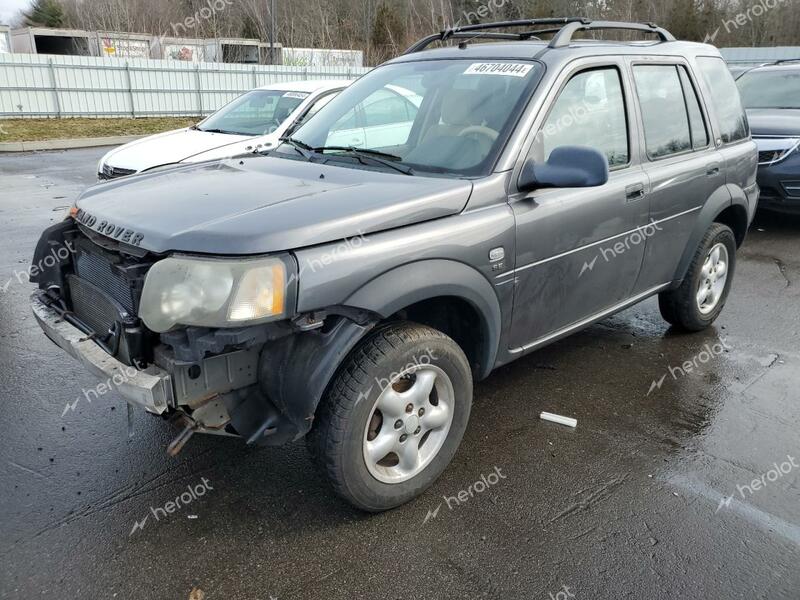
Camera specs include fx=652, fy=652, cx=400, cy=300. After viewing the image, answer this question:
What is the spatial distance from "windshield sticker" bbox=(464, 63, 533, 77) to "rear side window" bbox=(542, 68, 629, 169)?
9.3 inches

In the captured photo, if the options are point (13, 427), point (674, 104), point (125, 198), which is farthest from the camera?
point (674, 104)

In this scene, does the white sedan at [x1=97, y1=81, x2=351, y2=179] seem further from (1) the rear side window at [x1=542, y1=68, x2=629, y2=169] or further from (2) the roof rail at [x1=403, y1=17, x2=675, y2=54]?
(1) the rear side window at [x1=542, y1=68, x2=629, y2=169]

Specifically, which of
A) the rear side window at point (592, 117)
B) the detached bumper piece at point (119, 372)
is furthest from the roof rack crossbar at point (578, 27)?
the detached bumper piece at point (119, 372)

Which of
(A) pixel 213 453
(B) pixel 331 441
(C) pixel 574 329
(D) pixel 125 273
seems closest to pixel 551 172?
(C) pixel 574 329

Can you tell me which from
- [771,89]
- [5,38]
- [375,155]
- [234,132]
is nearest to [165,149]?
[234,132]

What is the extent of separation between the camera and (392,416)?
2.79m

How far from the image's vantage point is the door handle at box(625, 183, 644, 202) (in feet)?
12.1

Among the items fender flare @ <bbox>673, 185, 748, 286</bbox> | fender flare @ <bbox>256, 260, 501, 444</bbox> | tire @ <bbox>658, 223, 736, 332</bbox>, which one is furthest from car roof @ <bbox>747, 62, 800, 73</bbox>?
fender flare @ <bbox>256, 260, 501, 444</bbox>

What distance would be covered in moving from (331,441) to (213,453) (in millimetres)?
1080

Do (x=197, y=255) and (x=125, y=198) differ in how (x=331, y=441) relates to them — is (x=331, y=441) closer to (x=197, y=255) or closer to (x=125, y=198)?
(x=197, y=255)

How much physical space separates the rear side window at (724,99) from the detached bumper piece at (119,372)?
13.1 ft

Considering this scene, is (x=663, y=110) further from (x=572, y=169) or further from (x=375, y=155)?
(x=375, y=155)

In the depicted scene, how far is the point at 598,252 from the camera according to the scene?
11.8 feet

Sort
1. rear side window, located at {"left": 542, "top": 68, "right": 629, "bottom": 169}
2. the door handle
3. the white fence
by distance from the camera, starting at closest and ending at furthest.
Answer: rear side window, located at {"left": 542, "top": 68, "right": 629, "bottom": 169}, the door handle, the white fence
